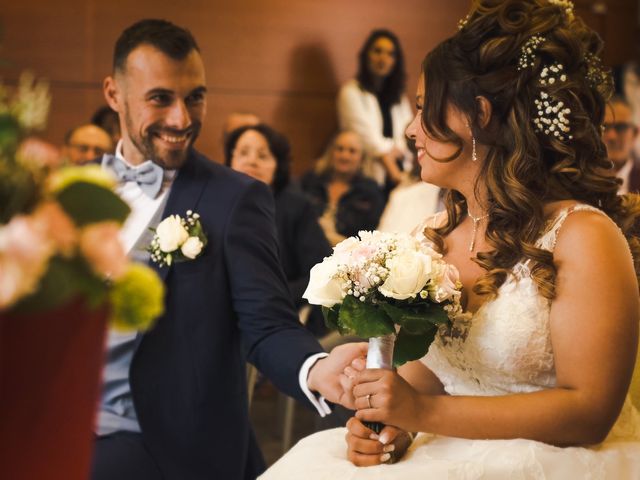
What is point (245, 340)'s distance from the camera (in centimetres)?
272

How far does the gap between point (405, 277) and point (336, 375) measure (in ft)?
1.38

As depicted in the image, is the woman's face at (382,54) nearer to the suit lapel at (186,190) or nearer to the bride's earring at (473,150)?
the suit lapel at (186,190)

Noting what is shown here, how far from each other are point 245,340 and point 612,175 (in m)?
1.07

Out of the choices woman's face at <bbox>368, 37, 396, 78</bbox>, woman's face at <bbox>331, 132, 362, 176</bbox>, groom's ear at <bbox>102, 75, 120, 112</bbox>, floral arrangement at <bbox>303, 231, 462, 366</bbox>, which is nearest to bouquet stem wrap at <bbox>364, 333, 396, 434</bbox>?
floral arrangement at <bbox>303, 231, 462, 366</bbox>

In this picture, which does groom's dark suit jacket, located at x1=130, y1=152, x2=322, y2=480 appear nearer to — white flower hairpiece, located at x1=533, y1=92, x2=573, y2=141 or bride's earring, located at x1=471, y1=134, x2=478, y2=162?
bride's earring, located at x1=471, y1=134, x2=478, y2=162

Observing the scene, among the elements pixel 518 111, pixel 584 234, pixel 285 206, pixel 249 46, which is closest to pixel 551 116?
pixel 518 111

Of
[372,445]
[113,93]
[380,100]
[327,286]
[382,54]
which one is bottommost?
[372,445]

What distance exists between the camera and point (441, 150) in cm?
230

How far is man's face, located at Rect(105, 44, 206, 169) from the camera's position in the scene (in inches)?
111

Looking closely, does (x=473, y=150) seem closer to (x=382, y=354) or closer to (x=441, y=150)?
(x=441, y=150)

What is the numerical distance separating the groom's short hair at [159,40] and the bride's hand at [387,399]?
1.21 meters

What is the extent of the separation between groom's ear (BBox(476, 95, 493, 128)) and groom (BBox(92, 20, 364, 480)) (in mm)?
694

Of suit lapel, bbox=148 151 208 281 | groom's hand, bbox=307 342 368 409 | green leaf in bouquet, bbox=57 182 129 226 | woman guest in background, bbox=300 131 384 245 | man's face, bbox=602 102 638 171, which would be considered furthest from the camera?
woman guest in background, bbox=300 131 384 245

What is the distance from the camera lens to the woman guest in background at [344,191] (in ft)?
21.2
